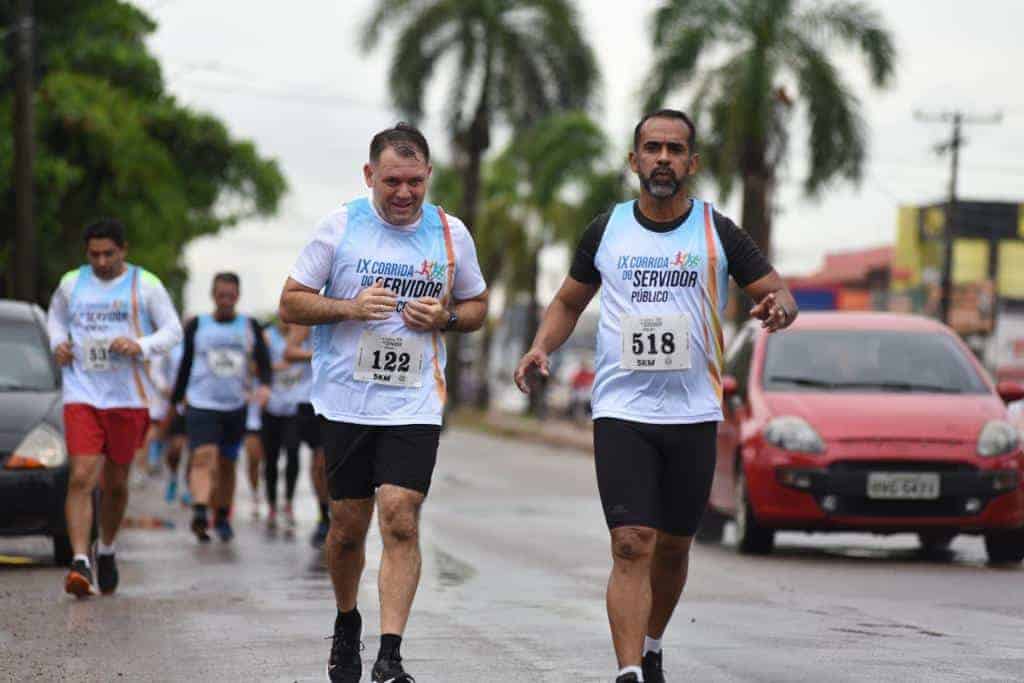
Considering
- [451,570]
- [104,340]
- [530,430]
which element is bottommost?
[530,430]

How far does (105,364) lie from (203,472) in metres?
3.75

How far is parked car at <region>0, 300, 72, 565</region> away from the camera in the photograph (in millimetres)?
12930

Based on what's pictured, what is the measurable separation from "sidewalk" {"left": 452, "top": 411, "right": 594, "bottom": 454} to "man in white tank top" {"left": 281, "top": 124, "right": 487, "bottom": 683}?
1216 inches

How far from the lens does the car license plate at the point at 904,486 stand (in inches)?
559

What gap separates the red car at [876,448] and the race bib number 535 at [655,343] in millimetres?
6669

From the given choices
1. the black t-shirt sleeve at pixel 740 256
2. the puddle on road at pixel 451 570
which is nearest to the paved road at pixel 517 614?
the puddle on road at pixel 451 570

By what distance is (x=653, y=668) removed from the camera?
7883mm

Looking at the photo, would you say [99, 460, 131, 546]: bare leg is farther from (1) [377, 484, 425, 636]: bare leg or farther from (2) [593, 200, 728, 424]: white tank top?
(2) [593, 200, 728, 424]: white tank top

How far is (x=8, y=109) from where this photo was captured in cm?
3719

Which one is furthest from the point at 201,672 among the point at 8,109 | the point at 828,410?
the point at 8,109

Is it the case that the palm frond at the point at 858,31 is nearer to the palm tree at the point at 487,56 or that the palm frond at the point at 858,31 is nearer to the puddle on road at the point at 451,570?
the palm tree at the point at 487,56

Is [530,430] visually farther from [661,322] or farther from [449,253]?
[661,322]

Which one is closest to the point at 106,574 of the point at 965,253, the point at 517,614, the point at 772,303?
the point at 517,614

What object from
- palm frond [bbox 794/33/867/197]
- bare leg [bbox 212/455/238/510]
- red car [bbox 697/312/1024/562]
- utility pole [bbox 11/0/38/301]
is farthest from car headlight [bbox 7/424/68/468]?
palm frond [bbox 794/33/867/197]
